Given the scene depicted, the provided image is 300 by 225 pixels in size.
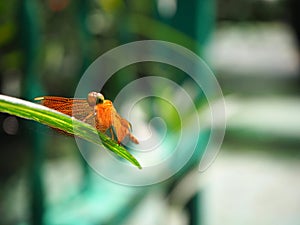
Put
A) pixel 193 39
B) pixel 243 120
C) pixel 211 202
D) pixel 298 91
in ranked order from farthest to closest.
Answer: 1. pixel 298 91
2. pixel 243 120
3. pixel 211 202
4. pixel 193 39

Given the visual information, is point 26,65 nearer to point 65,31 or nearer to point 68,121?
point 68,121

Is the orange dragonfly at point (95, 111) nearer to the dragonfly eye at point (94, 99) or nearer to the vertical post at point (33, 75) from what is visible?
the dragonfly eye at point (94, 99)

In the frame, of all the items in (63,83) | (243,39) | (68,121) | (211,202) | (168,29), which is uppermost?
(68,121)

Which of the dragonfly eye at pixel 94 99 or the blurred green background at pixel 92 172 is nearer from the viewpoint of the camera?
the dragonfly eye at pixel 94 99

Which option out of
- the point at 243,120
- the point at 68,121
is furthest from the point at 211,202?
the point at 68,121

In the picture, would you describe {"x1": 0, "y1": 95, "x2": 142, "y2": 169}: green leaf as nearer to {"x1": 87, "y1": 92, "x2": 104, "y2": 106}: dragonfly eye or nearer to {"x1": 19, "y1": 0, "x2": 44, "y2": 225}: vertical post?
{"x1": 87, "y1": 92, "x2": 104, "y2": 106}: dragonfly eye

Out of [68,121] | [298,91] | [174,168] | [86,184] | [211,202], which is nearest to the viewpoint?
[68,121]

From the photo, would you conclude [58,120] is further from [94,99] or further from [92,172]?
[92,172]

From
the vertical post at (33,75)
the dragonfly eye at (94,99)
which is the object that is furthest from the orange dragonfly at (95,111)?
the vertical post at (33,75)
